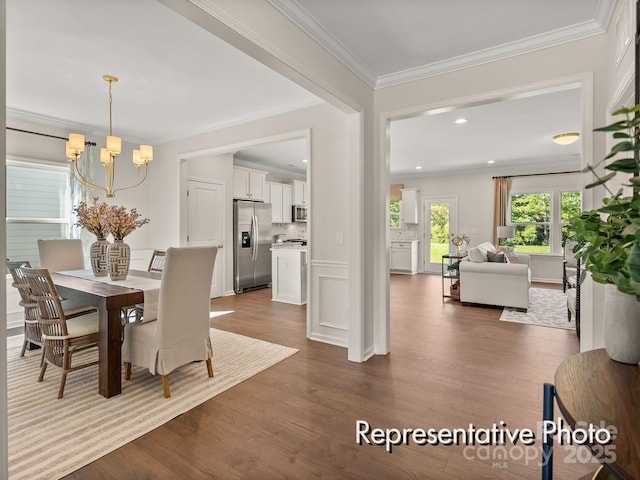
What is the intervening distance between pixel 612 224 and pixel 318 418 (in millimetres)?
1920

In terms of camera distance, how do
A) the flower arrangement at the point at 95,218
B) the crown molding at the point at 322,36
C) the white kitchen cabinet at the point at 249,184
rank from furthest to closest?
the white kitchen cabinet at the point at 249,184
the flower arrangement at the point at 95,218
the crown molding at the point at 322,36

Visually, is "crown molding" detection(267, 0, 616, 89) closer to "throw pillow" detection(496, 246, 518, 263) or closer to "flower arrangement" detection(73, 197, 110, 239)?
"flower arrangement" detection(73, 197, 110, 239)

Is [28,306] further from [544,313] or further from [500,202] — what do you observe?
[500,202]

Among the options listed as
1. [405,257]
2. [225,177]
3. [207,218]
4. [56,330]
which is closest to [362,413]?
[56,330]

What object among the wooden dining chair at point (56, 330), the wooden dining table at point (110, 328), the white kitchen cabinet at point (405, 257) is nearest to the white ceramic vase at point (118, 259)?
the wooden dining table at point (110, 328)

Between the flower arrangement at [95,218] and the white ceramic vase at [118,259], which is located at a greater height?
the flower arrangement at [95,218]

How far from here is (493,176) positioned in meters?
8.28

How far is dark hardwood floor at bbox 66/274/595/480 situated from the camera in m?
1.73

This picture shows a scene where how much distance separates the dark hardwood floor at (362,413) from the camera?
1.73 m

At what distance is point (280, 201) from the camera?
767cm

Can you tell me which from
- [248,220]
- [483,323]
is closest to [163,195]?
[248,220]

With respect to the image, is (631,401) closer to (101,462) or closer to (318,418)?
(318,418)

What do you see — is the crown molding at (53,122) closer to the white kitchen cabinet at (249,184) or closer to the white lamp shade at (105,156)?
the white lamp shade at (105,156)

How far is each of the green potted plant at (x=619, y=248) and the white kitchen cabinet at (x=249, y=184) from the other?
19.6 ft
